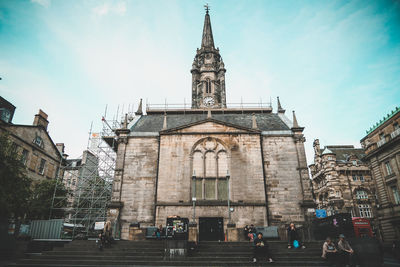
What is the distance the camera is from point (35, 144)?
3472 centimetres

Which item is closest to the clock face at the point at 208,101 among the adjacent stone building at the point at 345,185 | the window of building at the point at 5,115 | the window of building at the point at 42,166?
the adjacent stone building at the point at 345,185

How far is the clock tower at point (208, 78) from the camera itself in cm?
5056

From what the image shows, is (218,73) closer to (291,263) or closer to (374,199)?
(374,199)

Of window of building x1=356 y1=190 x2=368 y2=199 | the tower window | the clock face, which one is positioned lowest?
window of building x1=356 y1=190 x2=368 y2=199

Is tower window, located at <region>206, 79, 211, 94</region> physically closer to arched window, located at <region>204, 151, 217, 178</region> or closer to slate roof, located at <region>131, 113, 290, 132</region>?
slate roof, located at <region>131, 113, 290, 132</region>

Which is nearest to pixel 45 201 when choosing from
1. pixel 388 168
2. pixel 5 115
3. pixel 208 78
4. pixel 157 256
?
pixel 5 115

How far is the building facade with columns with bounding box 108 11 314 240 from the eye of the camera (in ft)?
74.4

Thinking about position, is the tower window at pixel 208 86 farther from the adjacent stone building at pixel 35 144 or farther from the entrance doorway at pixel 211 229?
the entrance doorway at pixel 211 229

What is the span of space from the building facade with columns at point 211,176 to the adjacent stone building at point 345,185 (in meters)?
22.7

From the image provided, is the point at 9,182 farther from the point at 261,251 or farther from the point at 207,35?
the point at 207,35

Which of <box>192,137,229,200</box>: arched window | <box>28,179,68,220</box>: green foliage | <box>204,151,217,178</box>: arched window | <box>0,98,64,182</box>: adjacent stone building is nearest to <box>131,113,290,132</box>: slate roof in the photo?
<box>192,137,229,200</box>: arched window

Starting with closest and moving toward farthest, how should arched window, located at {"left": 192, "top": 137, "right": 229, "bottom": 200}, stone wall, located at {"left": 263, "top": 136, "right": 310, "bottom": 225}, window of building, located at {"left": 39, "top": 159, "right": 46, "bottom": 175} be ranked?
stone wall, located at {"left": 263, "top": 136, "right": 310, "bottom": 225}
arched window, located at {"left": 192, "top": 137, "right": 229, "bottom": 200}
window of building, located at {"left": 39, "top": 159, "right": 46, "bottom": 175}

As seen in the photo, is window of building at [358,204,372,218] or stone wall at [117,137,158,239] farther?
window of building at [358,204,372,218]

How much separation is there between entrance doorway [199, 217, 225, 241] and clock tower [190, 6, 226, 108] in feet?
94.6
